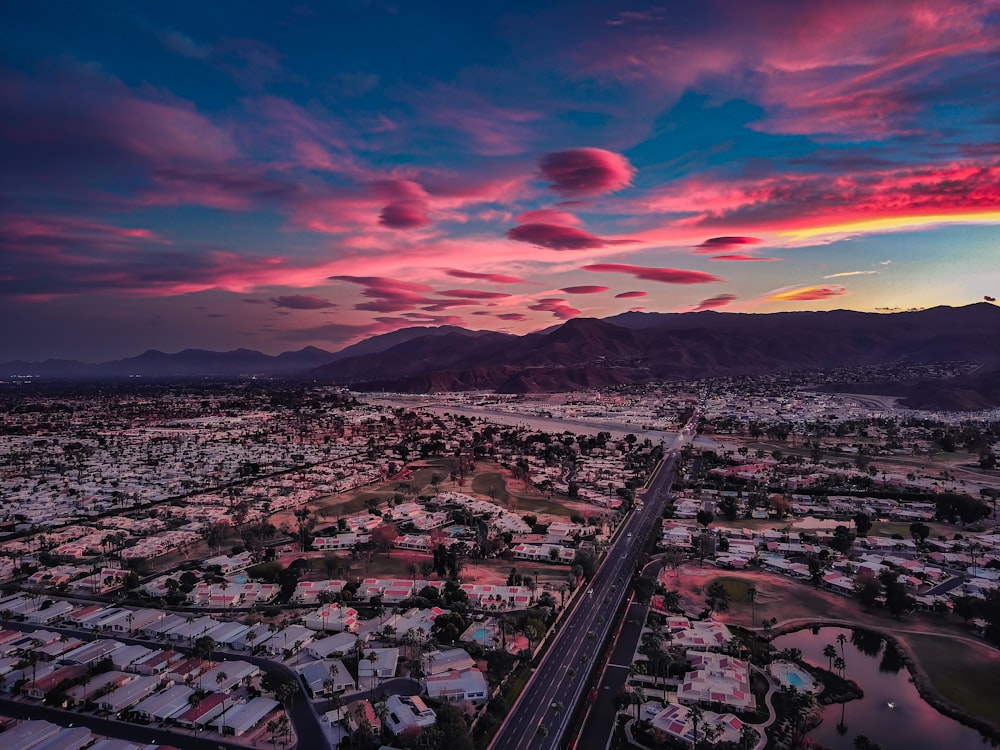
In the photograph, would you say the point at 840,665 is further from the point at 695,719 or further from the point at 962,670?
the point at 695,719

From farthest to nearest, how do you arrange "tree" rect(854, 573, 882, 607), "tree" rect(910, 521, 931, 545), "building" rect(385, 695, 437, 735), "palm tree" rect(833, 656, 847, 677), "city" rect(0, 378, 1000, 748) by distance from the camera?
1. "tree" rect(910, 521, 931, 545)
2. "tree" rect(854, 573, 882, 607)
3. "palm tree" rect(833, 656, 847, 677)
4. "city" rect(0, 378, 1000, 748)
5. "building" rect(385, 695, 437, 735)

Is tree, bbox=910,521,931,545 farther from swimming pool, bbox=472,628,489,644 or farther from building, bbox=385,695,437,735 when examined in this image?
building, bbox=385,695,437,735

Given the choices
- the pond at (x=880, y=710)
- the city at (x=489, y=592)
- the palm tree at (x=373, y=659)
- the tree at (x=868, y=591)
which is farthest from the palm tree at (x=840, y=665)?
the palm tree at (x=373, y=659)

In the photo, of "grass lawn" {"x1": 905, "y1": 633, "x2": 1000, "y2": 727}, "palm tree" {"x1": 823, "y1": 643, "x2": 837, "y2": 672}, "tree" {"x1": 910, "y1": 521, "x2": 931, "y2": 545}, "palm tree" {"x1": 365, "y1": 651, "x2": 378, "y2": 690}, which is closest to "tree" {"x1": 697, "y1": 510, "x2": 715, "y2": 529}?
"tree" {"x1": 910, "y1": 521, "x2": 931, "y2": 545}

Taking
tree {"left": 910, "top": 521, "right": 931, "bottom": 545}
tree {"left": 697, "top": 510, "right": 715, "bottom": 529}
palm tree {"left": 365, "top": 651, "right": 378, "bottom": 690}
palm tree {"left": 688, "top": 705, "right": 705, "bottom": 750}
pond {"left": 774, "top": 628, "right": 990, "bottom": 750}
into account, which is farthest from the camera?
tree {"left": 697, "top": 510, "right": 715, "bottom": 529}

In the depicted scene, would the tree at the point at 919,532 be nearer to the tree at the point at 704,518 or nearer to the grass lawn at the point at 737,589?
the tree at the point at 704,518

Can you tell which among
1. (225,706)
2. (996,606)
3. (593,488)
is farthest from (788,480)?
(225,706)

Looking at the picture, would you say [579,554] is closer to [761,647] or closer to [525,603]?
[525,603]

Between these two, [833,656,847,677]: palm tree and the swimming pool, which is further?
the swimming pool
